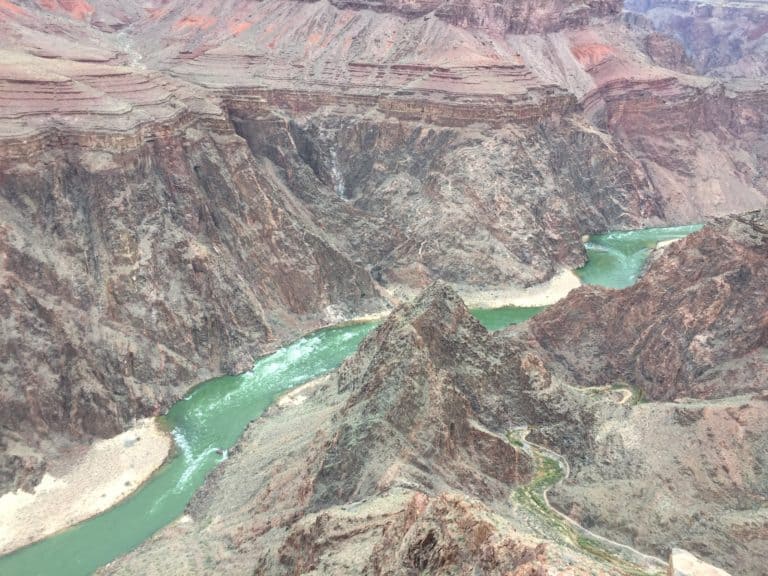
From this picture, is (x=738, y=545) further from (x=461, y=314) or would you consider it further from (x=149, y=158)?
(x=149, y=158)

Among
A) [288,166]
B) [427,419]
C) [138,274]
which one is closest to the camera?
[427,419]

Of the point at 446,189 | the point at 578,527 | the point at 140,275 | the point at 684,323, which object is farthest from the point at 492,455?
the point at 446,189

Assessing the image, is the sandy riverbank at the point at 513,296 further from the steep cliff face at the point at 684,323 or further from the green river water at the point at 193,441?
the steep cliff face at the point at 684,323

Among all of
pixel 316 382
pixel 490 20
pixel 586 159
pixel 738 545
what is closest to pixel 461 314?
pixel 738 545

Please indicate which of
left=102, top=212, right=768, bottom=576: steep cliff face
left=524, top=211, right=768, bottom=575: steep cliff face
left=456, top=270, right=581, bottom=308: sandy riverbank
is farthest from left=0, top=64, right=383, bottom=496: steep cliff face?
left=524, top=211, right=768, bottom=575: steep cliff face

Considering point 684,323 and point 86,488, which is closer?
point 684,323

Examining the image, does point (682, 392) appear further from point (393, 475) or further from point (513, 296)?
point (513, 296)
